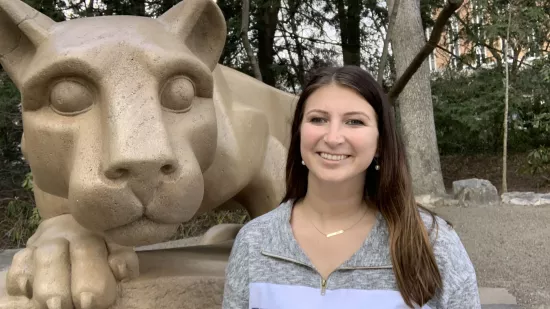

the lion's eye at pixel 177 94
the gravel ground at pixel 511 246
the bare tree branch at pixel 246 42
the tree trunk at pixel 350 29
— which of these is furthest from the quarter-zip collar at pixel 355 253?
the tree trunk at pixel 350 29

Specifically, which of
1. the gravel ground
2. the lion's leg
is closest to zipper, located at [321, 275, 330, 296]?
the lion's leg

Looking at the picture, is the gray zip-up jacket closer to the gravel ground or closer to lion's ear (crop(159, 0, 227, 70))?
lion's ear (crop(159, 0, 227, 70))

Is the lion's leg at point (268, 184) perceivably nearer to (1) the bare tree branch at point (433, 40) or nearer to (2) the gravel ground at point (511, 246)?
(1) the bare tree branch at point (433, 40)

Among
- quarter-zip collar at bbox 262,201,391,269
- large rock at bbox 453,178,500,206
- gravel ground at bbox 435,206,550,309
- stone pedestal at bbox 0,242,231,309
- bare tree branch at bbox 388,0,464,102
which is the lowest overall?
gravel ground at bbox 435,206,550,309

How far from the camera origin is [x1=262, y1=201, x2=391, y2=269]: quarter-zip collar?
124cm

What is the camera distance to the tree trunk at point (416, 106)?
758cm

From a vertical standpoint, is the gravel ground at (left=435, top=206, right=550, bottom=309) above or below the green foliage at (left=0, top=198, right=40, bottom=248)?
below

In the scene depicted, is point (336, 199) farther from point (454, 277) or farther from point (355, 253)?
point (454, 277)

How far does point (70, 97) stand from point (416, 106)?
6.84 m

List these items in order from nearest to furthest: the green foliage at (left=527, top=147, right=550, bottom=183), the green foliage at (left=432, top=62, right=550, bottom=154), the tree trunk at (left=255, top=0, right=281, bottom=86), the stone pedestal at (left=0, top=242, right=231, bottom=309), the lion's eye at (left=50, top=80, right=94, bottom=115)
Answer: the lion's eye at (left=50, top=80, right=94, bottom=115)
the stone pedestal at (left=0, top=242, right=231, bottom=309)
the tree trunk at (left=255, top=0, right=281, bottom=86)
the green foliage at (left=527, top=147, right=550, bottom=183)
the green foliage at (left=432, top=62, right=550, bottom=154)

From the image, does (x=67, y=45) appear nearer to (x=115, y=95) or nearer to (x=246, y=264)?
(x=115, y=95)

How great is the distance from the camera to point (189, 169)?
1428 mm

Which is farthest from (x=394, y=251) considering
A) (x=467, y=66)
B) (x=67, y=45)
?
(x=467, y=66)

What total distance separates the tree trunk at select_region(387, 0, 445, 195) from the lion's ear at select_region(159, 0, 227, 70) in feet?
20.0
